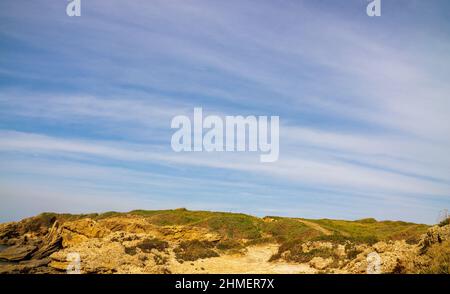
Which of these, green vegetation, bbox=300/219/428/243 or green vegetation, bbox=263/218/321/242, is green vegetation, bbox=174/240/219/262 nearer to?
green vegetation, bbox=263/218/321/242

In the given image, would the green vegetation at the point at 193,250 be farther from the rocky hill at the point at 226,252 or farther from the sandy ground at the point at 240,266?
A: the sandy ground at the point at 240,266

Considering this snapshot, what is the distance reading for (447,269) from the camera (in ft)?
51.6

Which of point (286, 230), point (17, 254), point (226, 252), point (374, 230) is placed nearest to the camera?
point (17, 254)

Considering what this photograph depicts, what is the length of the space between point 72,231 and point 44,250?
3.76 m

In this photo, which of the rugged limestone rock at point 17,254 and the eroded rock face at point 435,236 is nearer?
the eroded rock face at point 435,236

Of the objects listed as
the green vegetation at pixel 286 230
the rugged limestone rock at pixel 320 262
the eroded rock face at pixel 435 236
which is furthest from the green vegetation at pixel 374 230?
the eroded rock face at pixel 435 236

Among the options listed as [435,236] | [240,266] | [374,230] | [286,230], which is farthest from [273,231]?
[435,236]

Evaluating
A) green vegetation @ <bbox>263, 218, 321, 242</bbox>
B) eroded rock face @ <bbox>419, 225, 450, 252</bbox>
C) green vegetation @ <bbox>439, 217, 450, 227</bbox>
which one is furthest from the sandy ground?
green vegetation @ <bbox>439, 217, 450, 227</bbox>

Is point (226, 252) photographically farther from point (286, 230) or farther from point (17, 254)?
point (17, 254)
